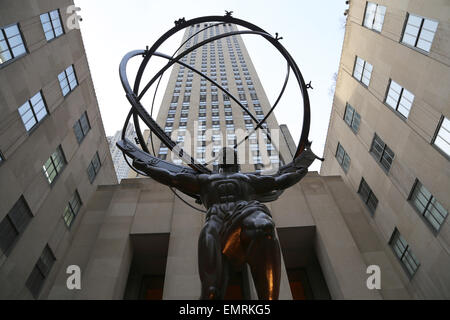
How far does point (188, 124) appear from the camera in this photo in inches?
1083

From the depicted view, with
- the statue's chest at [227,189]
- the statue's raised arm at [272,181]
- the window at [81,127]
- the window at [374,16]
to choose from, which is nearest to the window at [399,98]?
the window at [374,16]

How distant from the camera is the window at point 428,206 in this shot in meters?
9.62

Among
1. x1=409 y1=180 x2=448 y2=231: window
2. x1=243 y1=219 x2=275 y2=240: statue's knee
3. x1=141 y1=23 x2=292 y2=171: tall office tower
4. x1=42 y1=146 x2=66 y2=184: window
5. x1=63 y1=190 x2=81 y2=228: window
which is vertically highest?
x1=243 y1=219 x2=275 y2=240: statue's knee

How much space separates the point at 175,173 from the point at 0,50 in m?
7.81

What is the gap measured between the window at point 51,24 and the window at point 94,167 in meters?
6.19

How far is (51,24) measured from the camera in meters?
12.8

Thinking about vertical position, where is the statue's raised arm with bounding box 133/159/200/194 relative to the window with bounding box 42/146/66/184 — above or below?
above

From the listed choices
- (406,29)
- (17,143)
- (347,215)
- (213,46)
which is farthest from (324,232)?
(213,46)

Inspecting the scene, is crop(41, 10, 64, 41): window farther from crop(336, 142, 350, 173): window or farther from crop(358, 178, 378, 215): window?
crop(358, 178, 378, 215): window

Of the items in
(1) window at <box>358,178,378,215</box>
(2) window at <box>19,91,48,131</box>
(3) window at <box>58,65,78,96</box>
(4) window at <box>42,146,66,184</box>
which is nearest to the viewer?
(2) window at <box>19,91,48,131</box>

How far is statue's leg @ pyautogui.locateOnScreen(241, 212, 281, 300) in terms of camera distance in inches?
195

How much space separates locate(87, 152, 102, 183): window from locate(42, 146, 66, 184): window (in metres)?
2.34

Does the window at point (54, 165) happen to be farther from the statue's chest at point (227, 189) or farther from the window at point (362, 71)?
the window at point (362, 71)

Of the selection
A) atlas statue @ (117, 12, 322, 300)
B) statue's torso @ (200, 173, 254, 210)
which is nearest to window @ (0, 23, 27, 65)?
atlas statue @ (117, 12, 322, 300)
